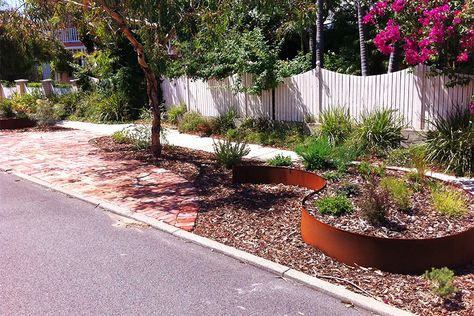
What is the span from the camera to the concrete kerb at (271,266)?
3994mm

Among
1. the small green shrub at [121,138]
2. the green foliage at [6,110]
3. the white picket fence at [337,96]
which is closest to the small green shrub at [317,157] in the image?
the white picket fence at [337,96]

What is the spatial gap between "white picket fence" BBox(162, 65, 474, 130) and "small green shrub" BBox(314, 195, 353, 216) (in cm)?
454

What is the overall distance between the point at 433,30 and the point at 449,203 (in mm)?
3819

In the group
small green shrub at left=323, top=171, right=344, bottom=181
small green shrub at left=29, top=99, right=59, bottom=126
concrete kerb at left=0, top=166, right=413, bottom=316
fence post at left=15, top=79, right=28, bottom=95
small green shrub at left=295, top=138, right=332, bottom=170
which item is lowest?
concrete kerb at left=0, top=166, right=413, bottom=316

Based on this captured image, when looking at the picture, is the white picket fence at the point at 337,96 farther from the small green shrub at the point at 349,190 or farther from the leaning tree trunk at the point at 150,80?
the small green shrub at the point at 349,190

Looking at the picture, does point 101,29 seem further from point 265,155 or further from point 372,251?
point 372,251

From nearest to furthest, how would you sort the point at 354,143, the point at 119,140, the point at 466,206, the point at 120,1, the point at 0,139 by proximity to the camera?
the point at 466,206
the point at 120,1
the point at 354,143
the point at 119,140
the point at 0,139

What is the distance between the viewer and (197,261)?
498 centimetres

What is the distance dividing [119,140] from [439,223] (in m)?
8.81

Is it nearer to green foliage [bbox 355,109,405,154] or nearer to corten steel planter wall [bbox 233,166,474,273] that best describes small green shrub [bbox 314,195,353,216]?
corten steel planter wall [bbox 233,166,474,273]

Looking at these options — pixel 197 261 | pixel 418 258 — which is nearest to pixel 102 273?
pixel 197 261

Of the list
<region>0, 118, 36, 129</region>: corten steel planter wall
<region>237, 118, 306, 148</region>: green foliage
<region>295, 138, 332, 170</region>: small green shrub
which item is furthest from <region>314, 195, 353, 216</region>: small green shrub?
→ <region>0, 118, 36, 129</region>: corten steel planter wall

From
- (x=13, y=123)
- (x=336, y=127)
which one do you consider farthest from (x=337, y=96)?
(x=13, y=123)

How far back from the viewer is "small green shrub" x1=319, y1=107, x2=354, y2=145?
9.91m
